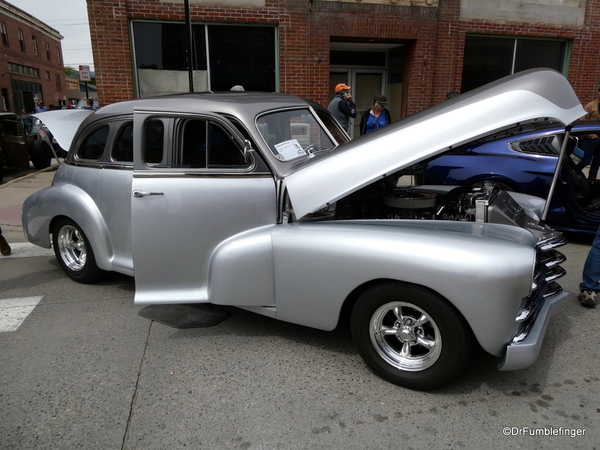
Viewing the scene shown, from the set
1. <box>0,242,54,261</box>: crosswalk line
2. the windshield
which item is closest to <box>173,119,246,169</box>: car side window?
the windshield

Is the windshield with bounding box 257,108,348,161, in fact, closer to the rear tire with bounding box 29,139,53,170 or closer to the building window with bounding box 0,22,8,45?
the rear tire with bounding box 29,139,53,170

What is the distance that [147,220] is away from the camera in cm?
335

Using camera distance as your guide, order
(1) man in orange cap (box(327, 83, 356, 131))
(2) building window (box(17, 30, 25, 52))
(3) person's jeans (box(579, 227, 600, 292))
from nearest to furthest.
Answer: (3) person's jeans (box(579, 227, 600, 292))
(1) man in orange cap (box(327, 83, 356, 131))
(2) building window (box(17, 30, 25, 52))

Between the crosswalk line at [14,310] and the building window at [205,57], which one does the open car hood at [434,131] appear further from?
the building window at [205,57]

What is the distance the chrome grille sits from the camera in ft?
8.64

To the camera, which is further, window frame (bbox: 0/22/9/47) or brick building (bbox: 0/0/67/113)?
brick building (bbox: 0/0/67/113)

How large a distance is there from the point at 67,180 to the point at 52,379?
89.8 inches

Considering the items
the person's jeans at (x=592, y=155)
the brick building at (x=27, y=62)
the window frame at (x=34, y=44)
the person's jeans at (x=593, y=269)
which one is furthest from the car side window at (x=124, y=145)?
the window frame at (x=34, y=44)

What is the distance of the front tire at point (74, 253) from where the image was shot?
4578 millimetres

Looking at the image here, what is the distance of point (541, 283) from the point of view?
116 inches

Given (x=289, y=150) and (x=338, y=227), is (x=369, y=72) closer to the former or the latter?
(x=289, y=150)

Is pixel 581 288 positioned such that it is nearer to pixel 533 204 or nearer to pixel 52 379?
pixel 533 204

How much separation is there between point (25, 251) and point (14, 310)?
81.2 inches

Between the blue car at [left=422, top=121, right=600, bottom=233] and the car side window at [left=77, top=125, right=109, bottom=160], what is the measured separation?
3740mm
